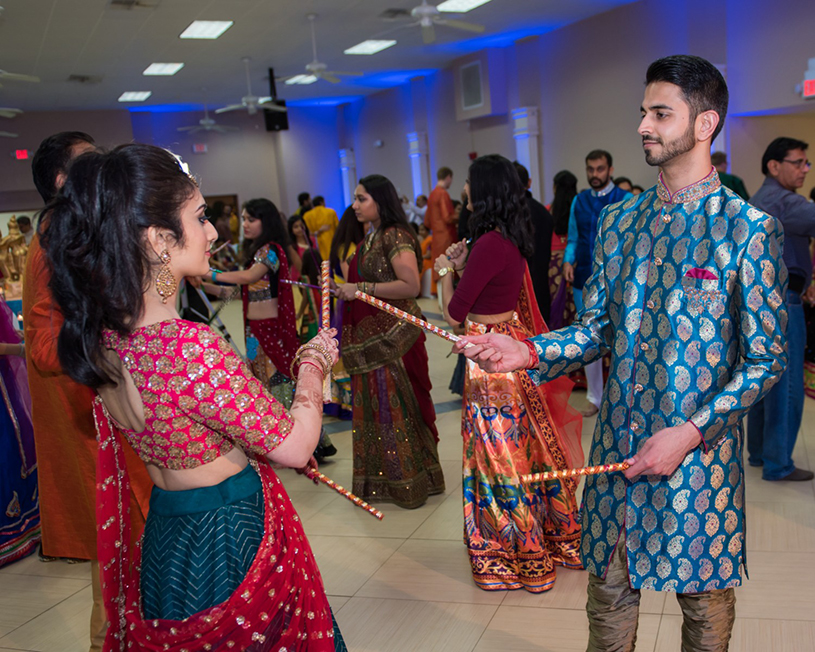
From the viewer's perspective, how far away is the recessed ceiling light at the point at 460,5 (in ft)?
29.5

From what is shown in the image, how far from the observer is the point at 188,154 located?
16.9 m

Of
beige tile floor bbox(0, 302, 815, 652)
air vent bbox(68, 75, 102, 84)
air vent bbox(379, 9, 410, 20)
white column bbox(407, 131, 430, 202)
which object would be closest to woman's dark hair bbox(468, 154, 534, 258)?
beige tile floor bbox(0, 302, 815, 652)

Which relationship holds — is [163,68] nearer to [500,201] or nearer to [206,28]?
[206,28]

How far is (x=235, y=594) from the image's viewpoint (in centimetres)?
139

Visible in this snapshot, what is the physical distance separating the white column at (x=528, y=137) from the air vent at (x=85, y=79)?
21.2 feet

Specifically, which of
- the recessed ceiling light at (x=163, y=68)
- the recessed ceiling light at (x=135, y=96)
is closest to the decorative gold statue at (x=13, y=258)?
the recessed ceiling light at (x=163, y=68)

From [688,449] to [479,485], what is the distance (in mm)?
1399

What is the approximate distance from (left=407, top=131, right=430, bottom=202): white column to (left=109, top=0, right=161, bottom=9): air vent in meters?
7.29

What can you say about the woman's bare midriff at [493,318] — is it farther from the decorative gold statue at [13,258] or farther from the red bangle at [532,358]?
the decorative gold statue at [13,258]

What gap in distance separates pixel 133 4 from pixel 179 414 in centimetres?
772

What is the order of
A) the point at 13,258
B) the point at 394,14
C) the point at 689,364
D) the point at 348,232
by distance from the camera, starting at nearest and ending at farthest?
the point at 689,364 < the point at 348,232 < the point at 13,258 < the point at 394,14

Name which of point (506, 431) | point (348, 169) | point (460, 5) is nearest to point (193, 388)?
point (506, 431)

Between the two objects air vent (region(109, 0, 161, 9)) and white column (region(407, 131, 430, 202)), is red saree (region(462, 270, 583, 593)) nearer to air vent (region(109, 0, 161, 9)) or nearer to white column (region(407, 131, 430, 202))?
air vent (region(109, 0, 161, 9))

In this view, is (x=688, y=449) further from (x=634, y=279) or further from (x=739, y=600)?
(x=739, y=600)
